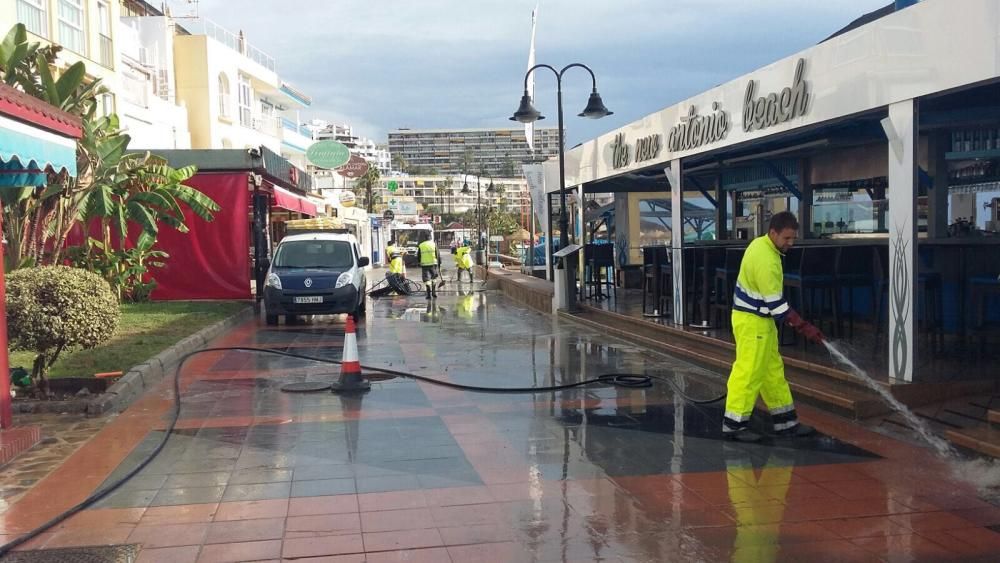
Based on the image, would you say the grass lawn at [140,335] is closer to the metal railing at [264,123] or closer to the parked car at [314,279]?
the parked car at [314,279]

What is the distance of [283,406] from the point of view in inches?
336

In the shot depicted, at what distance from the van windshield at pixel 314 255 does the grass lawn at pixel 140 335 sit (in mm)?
1573

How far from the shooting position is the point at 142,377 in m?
9.51

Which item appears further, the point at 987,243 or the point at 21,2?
the point at 21,2

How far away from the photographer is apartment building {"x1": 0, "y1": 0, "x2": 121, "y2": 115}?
21344 millimetres

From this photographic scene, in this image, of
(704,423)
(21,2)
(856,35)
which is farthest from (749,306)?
(21,2)

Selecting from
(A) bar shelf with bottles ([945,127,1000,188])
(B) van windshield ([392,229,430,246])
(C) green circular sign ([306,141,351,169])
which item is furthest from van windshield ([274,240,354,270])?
(B) van windshield ([392,229,430,246])

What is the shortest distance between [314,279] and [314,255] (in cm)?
144

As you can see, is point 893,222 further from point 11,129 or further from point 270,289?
point 270,289

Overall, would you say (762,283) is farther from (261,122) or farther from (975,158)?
(261,122)

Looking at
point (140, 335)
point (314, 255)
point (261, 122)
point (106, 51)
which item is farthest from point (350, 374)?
point (261, 122)

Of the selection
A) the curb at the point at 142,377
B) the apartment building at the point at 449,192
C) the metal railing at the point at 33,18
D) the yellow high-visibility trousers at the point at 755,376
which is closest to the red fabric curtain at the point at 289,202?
the metal railing at the point at 33,18

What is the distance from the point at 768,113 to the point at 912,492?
17.4ft

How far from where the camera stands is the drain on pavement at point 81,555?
450cm
